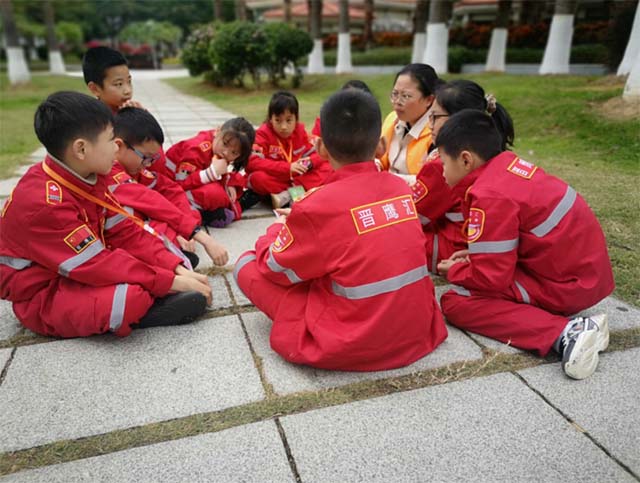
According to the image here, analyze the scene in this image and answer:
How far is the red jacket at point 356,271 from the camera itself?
1.81 meters

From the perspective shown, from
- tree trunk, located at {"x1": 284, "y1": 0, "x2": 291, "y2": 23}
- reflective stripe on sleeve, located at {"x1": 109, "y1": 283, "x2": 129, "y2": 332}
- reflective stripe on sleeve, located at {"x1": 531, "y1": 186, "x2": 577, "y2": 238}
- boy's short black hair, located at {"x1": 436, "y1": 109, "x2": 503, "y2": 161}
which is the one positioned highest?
tree trunk, located at {"x1": 284, "y1": 0, "x2": 291, "y2": 23}

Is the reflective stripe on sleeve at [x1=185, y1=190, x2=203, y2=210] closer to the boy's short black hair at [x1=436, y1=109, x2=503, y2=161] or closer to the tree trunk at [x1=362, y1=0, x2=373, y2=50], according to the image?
the boy's short black hair at [x1=436, y1=109, x2=503, y2=161]

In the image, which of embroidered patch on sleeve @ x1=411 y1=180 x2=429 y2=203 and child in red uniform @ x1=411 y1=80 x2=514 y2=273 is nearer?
child in red uniform @ x1=411 y1=80 x2=514 y2=273

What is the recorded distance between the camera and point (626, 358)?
80.3 inches

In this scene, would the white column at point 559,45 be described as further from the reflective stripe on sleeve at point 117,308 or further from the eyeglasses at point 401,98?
the reflective stripe on sleeve at point 117,308

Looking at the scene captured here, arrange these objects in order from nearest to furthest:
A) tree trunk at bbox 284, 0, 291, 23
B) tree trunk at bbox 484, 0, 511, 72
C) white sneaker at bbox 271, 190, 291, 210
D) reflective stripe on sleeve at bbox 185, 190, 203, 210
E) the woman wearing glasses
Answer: the woman wearing glasses, reflective stripe on sleeve at bbox 185, 190, 203, 210, white sneaker at bbox 271, 190, 291, 210, tree trunk at bbox 484, 0, 511, 72, tree trunk at bbox 284, 0, 291, 23

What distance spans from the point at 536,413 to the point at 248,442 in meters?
1.01

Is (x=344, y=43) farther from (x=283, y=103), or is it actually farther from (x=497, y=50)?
(x=283, y=103)

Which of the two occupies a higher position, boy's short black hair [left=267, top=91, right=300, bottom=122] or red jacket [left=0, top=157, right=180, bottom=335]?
boy's short black hair [left=267, top=91, right=300, bottom=122]

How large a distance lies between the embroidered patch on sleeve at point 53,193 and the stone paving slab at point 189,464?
0.98 metres

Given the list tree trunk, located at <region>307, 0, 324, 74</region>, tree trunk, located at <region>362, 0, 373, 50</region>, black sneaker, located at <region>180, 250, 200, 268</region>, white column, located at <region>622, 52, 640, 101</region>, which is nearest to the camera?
black sneaker, located at <region>180, 250, 200, 268</region>

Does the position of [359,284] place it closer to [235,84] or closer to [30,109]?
[30,109]

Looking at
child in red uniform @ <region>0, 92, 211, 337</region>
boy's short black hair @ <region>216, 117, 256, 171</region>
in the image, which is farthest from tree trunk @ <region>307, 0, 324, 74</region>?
child in red uniform @ <region>0, 92, 211, 337</region>

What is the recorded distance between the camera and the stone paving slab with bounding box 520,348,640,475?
5.29 ft
